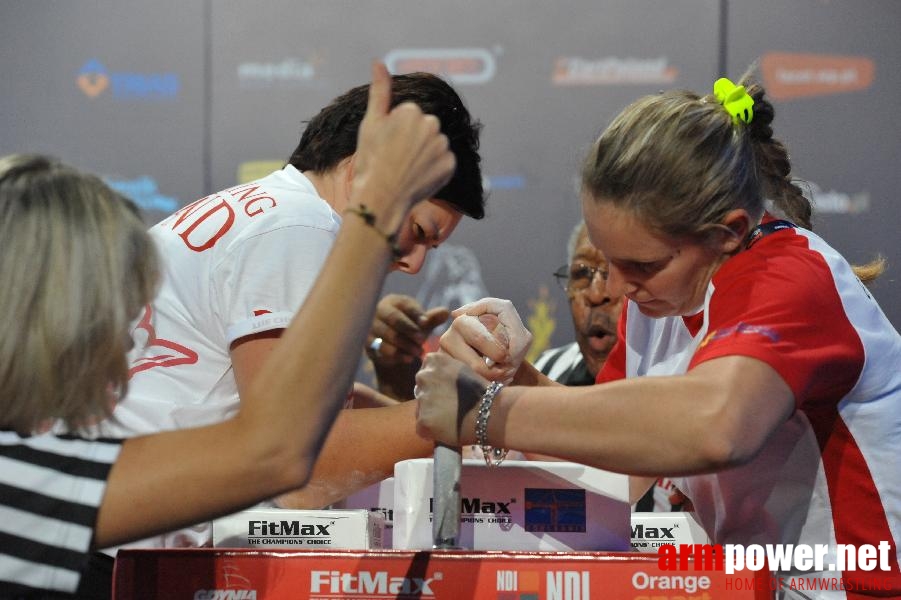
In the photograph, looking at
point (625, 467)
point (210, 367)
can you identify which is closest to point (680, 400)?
point (625, 467)

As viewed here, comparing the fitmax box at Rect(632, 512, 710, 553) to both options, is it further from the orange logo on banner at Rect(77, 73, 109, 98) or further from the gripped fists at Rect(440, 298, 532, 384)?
the orange logo on banner at Rect(77, 73, 109, 98)

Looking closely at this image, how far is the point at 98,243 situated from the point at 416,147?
1.12 feet

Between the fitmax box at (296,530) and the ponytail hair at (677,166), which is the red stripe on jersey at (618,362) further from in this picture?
the fitmax box at (296,530)

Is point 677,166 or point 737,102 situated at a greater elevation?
point 737,102

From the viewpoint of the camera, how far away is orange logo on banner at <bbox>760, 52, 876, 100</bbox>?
3953 mm

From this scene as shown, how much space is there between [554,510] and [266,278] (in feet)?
1.73

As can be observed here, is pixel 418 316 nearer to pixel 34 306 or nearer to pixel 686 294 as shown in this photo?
pixel 686 294

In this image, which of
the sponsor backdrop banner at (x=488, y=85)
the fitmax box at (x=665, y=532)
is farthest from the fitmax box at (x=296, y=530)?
the sponsor backdrop banner at (x=488, y=85)

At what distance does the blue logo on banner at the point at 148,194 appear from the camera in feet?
13.5

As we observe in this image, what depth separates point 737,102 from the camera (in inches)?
63.0

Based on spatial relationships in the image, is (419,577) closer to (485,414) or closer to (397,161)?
(485,414)

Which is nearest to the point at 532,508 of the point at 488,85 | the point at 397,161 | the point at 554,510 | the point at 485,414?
the point at 554,510

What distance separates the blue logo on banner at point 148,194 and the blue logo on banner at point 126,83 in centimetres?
31

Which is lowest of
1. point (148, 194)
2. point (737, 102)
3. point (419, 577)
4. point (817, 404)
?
point (419, 577)
